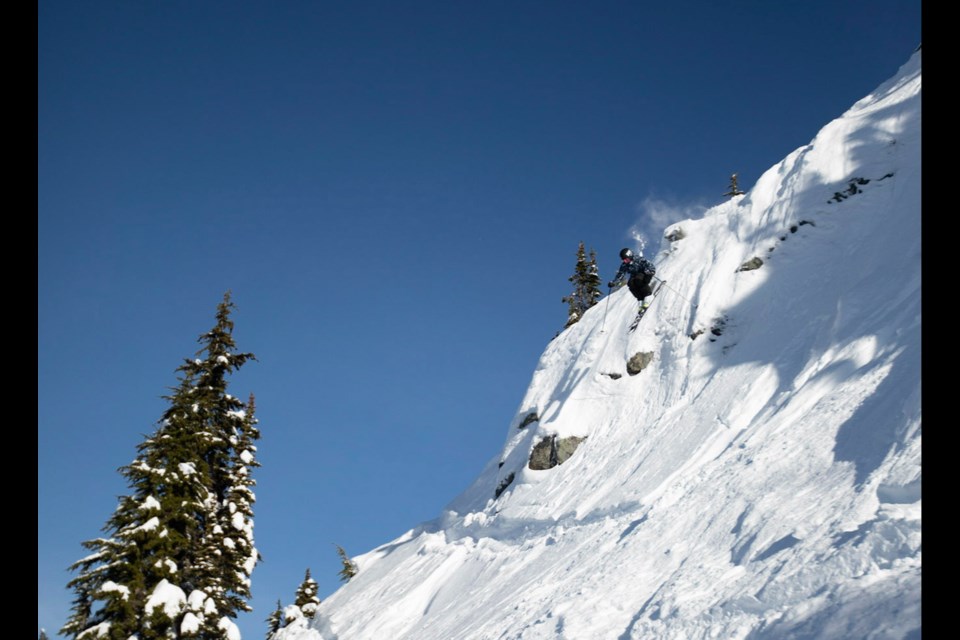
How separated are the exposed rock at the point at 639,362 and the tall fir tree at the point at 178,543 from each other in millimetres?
15278

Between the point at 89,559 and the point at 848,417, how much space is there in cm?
1829

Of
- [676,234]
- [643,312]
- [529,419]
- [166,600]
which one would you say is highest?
[676,234]

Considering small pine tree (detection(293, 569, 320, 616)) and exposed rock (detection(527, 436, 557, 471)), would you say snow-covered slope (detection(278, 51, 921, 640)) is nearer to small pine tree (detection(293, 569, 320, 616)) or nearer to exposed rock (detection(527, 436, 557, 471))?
exposed rock (detection(527, 436, 557, 471))

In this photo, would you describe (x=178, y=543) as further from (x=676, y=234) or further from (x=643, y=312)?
(x=676, y=234)

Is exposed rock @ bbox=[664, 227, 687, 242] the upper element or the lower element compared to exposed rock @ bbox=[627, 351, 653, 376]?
upper

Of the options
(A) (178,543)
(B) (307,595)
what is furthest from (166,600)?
(B) (307,595)

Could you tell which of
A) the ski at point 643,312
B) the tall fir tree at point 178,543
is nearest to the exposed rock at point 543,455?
the ski at point 643,312

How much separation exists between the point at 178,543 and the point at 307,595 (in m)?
22.6

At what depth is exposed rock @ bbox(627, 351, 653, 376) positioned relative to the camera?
26594 millimetres

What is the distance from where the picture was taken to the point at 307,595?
3944 centimetres

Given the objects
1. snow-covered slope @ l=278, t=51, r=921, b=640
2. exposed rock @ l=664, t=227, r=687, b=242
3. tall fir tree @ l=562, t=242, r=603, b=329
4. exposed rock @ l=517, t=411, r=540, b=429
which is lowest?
snow-covered slope @ l=278, t=51, r=921, b=640

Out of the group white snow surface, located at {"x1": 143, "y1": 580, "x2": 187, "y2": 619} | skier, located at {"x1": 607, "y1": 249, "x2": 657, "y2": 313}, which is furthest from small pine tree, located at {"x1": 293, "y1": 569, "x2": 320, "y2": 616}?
skier, located at {"x1": 607, "y1": 249, "x2": 657, "y2": 313}


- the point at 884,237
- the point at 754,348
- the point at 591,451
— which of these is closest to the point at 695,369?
the point at 754,348

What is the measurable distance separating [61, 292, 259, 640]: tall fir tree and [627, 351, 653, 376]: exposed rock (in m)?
15.3
